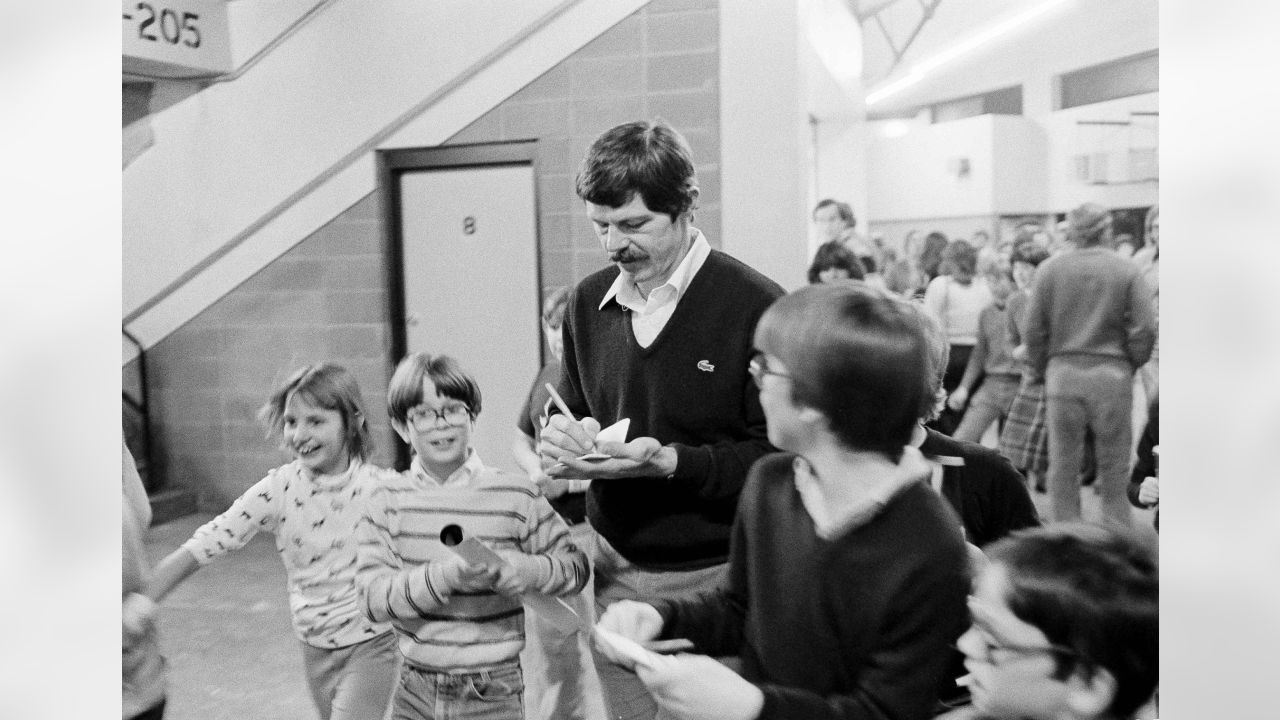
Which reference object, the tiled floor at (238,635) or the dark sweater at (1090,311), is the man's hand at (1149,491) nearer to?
the dark sweater at (1090,311)

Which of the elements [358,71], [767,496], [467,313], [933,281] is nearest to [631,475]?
[767,496]

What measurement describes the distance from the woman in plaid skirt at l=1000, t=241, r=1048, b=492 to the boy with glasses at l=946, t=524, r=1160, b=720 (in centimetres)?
10

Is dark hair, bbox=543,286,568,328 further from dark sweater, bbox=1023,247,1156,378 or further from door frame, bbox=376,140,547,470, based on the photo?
dark sweater, bbox=1023,247,1156,378

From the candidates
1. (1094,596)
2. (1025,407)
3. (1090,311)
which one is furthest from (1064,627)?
(1090,311)

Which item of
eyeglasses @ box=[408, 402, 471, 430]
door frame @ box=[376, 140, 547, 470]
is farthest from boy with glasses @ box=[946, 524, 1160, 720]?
door frame @ box=[376, 140, 547, 470]

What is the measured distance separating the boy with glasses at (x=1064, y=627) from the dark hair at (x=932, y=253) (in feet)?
1.35

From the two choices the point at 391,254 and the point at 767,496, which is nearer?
the point at 767,496

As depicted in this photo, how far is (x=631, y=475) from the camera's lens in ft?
6.36

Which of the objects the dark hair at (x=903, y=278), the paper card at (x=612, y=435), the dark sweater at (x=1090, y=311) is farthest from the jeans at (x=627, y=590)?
the dark sweater at (x=1090, y=311)

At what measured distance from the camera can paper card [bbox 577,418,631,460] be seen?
1.94 meters

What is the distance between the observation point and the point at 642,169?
6.39ft

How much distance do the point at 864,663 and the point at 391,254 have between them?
3.31 ft

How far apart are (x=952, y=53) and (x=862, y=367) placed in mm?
508

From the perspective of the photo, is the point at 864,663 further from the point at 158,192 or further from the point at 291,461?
the point at 158,192
